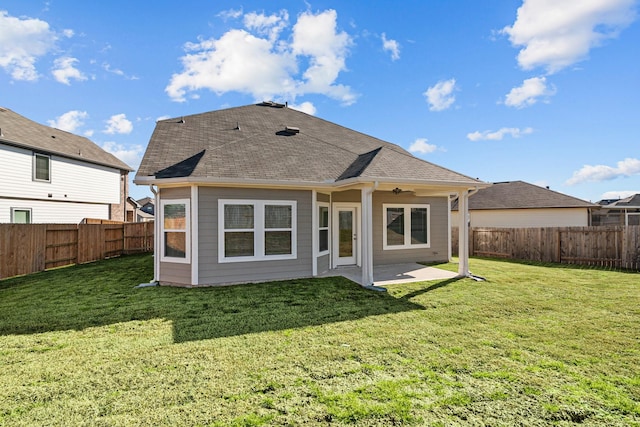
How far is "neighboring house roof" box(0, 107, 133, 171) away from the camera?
47.4 feet

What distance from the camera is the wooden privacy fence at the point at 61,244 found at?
375 inches

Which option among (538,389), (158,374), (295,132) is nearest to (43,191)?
(295,132)

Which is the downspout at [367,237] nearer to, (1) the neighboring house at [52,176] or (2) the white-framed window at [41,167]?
(1) the neighboring house at [52,176]

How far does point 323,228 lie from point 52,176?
1580cm

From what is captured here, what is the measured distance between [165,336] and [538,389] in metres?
4.75

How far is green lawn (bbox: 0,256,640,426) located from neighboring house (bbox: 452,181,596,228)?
14052mm

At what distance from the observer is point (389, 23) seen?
12.1 metres

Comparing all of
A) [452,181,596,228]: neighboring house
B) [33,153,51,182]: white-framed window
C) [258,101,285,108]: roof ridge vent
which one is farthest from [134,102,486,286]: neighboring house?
[452,181,596,228]: neighboring house

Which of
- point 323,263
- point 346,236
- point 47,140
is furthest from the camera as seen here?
point 47,140

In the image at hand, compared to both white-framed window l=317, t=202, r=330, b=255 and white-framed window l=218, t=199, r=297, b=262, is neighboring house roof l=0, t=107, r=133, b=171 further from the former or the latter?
white-framed window l=317, t=202, r=330, b=255

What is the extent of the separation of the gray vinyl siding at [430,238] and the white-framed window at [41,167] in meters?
16.7

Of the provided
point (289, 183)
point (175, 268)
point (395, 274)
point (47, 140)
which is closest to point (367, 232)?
point (289, 183)

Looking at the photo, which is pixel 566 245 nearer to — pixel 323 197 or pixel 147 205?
pixel 323 197

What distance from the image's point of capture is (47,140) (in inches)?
645
